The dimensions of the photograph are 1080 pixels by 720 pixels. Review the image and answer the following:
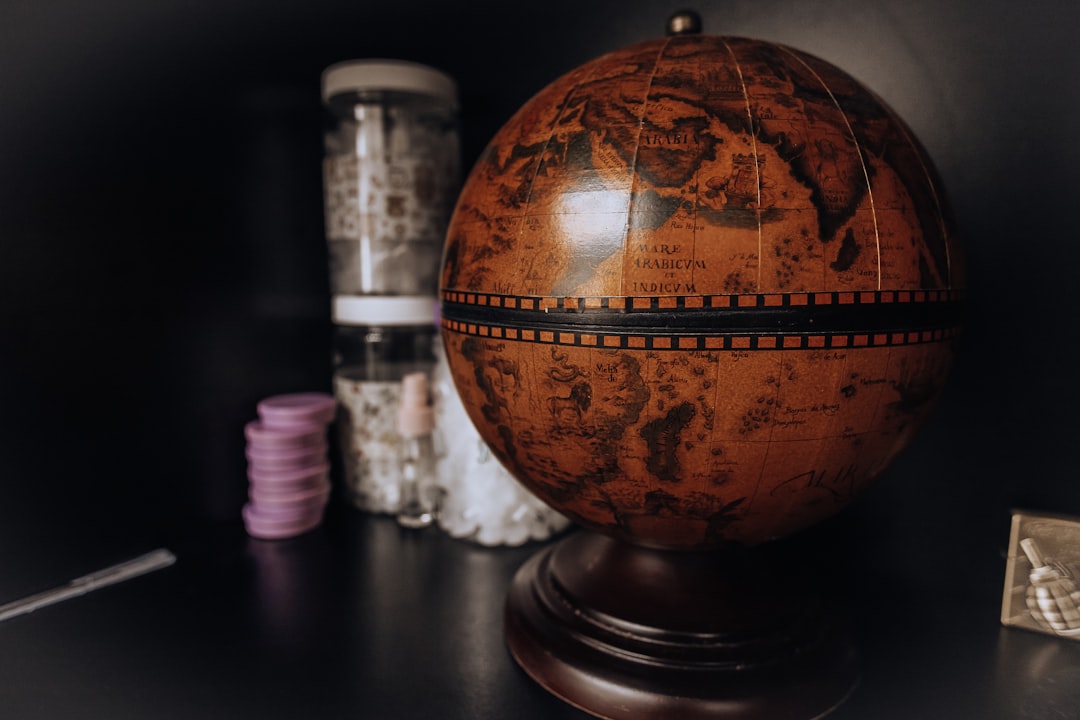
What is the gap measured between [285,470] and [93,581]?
28 centimetres

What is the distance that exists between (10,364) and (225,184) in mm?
394

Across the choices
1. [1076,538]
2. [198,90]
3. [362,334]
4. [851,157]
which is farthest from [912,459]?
[198,90]

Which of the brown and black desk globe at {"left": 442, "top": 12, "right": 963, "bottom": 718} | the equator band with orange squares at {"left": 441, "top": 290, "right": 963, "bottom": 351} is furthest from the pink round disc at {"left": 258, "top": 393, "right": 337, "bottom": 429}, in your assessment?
the equator band with orange squares at {"left": 441, "top": 290, "right": 963, "bottom": 351}

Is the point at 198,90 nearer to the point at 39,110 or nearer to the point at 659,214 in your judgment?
the point at 39,110

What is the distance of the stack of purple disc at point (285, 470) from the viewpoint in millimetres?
1016

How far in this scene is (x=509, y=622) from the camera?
769 mm

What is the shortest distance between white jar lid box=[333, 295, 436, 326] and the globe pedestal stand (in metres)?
0.51

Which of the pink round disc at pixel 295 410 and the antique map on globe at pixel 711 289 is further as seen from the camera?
the pink round disc at pixel 295 410

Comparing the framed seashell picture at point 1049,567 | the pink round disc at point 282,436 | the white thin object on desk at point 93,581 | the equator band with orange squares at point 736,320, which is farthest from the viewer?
the pink round disc at point 282,436

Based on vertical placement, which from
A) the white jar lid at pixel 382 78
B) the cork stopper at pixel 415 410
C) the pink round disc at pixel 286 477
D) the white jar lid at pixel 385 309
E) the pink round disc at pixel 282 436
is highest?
the white jar lid at pixel 382 78

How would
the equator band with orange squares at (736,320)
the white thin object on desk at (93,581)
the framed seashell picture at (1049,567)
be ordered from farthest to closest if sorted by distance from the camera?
1. the white thin object on desk at (93,581)
2. the framed seashell picture at (1049,567)
3. the equator band with orange squares at (736,320)

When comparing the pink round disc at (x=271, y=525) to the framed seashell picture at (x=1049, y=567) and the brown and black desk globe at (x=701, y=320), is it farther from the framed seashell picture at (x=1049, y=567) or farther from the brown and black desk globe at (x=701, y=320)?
the framed seashell picture at (x=1049, y=567)

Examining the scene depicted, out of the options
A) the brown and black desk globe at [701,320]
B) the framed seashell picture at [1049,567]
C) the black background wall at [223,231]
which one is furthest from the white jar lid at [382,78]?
the framed seashell picture at [1049,567]

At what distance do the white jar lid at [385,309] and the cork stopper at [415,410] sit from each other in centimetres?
10
